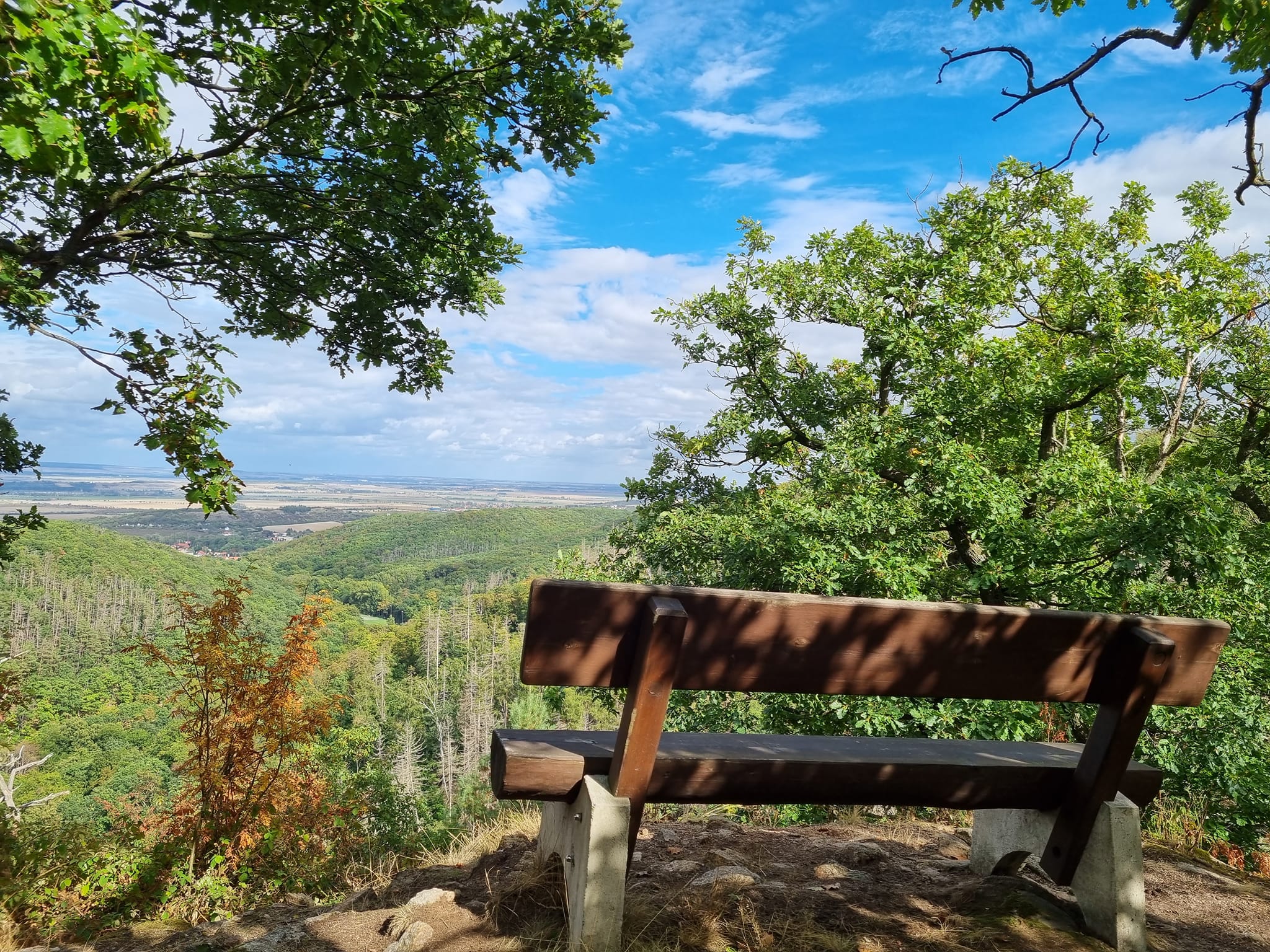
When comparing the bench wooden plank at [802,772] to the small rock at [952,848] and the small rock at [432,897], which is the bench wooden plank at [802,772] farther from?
the small rock at [952,848]

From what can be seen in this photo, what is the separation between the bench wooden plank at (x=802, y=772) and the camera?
238cm

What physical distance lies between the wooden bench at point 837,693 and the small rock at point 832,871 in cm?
82

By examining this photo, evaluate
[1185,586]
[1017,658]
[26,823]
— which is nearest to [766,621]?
[1017,658]

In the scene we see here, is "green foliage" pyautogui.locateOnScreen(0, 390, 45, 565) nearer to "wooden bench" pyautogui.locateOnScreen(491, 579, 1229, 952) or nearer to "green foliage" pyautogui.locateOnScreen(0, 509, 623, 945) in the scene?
"green foliage" pyautogui.locateOnScreen(0, 509, 623, 945)

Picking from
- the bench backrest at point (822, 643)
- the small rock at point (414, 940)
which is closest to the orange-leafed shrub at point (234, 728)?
the small rock at point (414, 940)

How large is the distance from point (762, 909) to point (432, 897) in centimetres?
132

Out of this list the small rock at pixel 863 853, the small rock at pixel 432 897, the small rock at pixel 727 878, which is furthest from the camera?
the small rock at pixel 863 853

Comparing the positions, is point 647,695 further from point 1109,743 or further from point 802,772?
point 1109,743

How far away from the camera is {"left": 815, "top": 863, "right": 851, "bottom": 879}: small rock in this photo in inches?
131

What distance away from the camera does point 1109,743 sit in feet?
8.30

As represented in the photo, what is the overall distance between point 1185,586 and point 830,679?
24.2 ft

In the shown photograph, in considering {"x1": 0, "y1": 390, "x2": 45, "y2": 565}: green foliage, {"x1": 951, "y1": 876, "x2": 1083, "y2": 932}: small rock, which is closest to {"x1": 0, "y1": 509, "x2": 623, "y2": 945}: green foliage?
{"x1": 0, "y1": 390, "x2": 45, "y2": 565}: green foliage

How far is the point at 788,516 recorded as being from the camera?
838 centimetres

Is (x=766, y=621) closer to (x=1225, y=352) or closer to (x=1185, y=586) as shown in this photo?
(x=1185, y=586)
